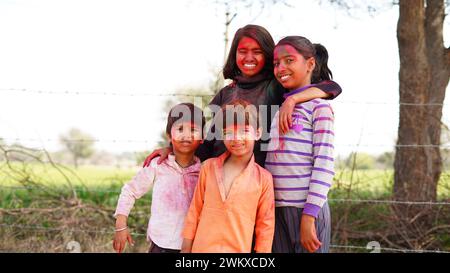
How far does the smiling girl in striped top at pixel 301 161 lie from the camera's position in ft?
6.32

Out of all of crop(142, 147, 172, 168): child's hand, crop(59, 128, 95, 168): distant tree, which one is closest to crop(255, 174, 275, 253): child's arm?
crop(142, 147, 172, 168): child's hand

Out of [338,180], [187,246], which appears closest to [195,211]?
[187,246]

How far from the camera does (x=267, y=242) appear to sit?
194cm

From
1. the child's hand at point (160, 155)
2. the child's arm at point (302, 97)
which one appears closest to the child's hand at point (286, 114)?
the child's arm at point (302, 97)

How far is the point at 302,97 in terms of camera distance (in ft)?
6.51

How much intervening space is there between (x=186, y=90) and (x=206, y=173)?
3.25 meters

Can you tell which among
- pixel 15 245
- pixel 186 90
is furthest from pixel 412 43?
pixel 15 245

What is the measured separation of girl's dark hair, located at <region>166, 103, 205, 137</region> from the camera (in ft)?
7.16

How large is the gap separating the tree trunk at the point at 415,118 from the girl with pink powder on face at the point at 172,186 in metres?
2.49

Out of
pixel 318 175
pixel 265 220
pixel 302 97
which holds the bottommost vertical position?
pixel 265 220

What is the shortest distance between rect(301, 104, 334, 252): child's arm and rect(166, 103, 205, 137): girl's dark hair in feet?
1.69

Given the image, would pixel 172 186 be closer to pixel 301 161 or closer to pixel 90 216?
pixel 301 161

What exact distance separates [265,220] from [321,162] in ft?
1.01

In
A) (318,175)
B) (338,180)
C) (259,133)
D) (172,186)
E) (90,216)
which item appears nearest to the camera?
(318,175)
